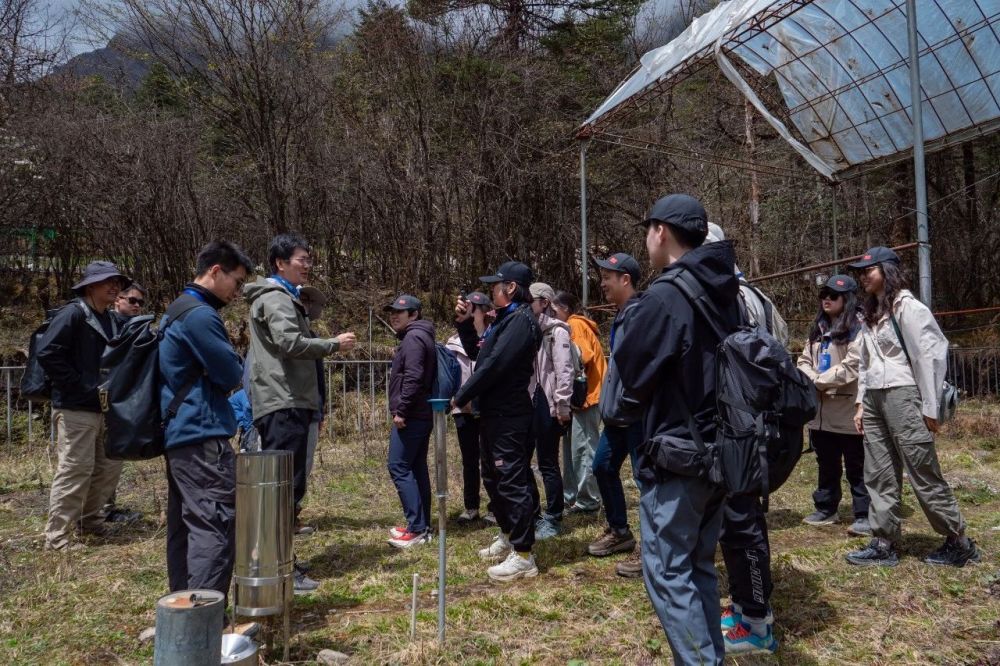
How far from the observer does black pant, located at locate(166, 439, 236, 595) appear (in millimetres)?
3229

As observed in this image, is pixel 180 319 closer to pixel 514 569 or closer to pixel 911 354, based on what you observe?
pixel 514 569

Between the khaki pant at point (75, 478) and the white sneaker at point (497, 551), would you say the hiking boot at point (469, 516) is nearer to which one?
the white sneaker at point (497, 551)

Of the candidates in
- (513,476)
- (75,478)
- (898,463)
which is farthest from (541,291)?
(75,478)

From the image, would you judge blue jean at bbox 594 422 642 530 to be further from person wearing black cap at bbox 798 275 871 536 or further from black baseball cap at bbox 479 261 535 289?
person wearing black cap at bbox 798 275 871 536

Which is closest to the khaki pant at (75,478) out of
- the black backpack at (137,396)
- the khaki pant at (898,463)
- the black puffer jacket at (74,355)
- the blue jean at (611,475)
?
the black puffer jacket at (74,355)

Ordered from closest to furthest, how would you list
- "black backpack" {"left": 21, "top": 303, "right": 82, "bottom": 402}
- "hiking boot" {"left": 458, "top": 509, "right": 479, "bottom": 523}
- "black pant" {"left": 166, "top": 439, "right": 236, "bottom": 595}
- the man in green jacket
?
"black pant" {"left": 166, "top": 439, "right": 236, "bottom": 595}
the man in green jacket
"black backpack" {"left": 21, "top": 303, "right": 82, "bottom": 402}
"hiking boot" {"left": 458, "top": 509, "right": 479, "bottom": 523}

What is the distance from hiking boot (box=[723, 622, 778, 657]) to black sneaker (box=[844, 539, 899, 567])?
53.5 inches

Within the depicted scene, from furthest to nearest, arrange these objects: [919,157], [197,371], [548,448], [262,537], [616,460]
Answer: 1. [919,157]
2. [548,448]
3. [616,460]
4. [197,371]
5. [262,537]

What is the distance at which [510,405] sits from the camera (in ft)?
14.4

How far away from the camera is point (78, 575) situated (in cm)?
445

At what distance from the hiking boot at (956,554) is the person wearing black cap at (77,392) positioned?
551 cm

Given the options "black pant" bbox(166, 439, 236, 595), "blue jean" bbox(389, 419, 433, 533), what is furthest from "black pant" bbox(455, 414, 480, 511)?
"black pant" bbox(166, 439, 236, 595)

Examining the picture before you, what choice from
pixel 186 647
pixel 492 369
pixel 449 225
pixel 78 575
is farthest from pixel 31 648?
pixel 449 225

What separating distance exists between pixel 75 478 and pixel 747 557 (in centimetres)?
441
